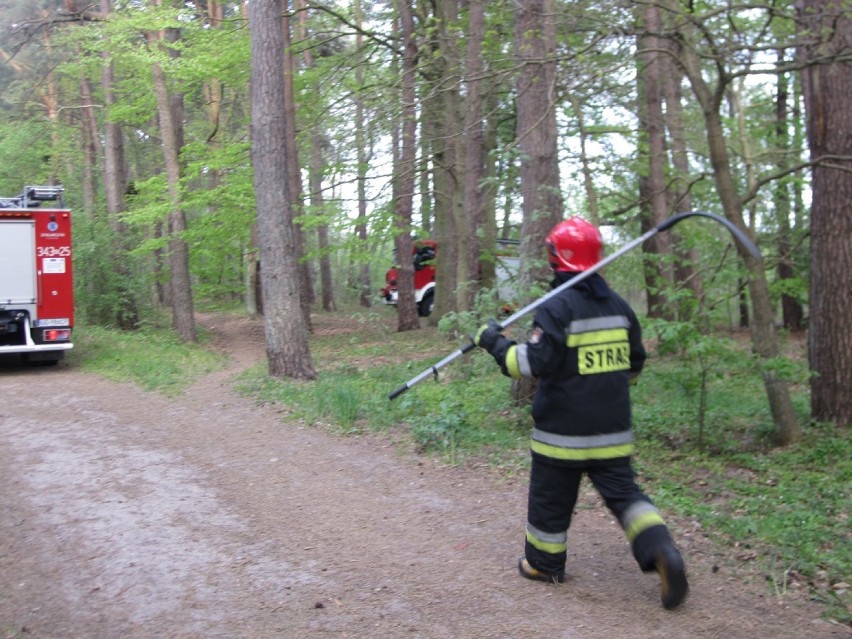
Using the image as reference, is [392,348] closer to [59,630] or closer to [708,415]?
[708,415]

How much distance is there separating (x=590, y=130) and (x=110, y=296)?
12005 mm

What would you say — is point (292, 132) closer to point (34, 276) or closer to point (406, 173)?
point (406, 173)

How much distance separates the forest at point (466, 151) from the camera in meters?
8.05

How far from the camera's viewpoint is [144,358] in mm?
14977

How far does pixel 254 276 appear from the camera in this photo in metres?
26.5

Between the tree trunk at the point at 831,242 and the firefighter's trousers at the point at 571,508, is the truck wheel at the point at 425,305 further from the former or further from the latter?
the firefighter's trousers at the point at 571,508

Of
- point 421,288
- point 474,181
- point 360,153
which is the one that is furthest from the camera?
point 421,288

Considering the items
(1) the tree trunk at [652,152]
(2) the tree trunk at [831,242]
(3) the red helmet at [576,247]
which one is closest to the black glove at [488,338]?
(3) the red helmet at [576,247]

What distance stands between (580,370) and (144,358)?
12235 mm

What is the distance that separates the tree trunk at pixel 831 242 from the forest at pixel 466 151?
0.08 ft

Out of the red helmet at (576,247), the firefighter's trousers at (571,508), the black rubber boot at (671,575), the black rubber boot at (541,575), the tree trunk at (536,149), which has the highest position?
the tree trunk at (536,149)

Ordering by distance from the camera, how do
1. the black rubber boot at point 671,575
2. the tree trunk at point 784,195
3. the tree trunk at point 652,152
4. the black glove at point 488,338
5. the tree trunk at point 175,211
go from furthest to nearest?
1. the tree trunk at point 175,211
2. the tree trunk at point 784,195
3. the tree trunk at point 652,152
4. the black glove at point 488,338
5. the black rubber boot at point 671,575

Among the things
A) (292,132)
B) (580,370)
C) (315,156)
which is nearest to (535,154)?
(580,370)

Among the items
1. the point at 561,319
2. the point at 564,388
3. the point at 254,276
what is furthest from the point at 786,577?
the point at 254,276
